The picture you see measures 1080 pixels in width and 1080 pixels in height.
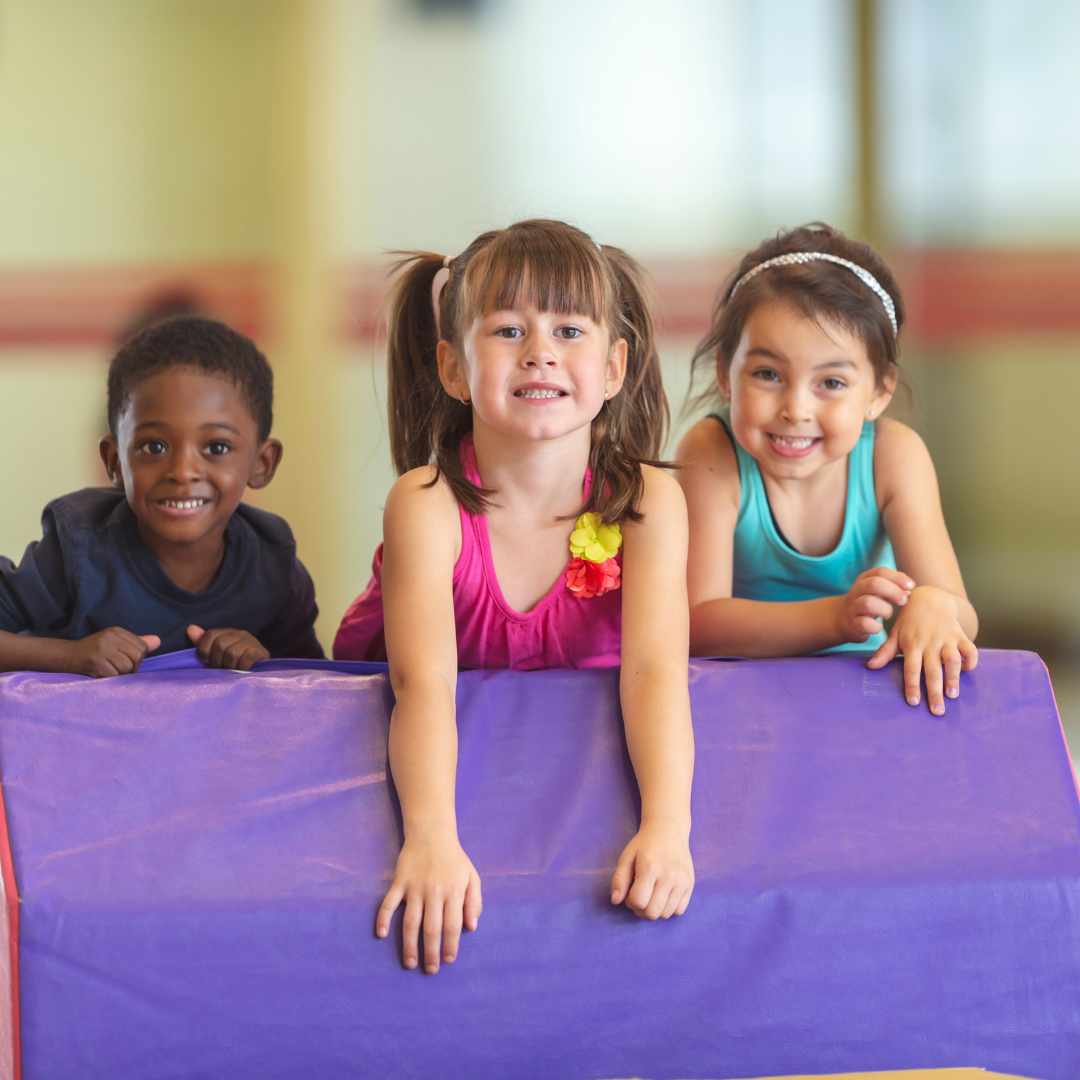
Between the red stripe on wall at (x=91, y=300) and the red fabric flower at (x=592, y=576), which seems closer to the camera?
the red fabric flower at (x=592, y=576)

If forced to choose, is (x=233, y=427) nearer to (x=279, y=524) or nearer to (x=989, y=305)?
(x=279, y=524)

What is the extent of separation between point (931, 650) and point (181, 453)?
93 centimetres

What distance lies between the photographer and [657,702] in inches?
41.4

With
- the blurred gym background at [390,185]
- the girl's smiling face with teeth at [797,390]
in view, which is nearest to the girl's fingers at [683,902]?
the girl's smiling face with teeth at [797,390]

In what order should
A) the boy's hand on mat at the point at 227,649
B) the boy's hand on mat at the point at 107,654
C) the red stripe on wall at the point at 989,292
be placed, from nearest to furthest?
the boy's hand on mat at the point at 107,654, the boy's hand on mat at the point at 227,649, the red stripe on wall at the point at 989,292

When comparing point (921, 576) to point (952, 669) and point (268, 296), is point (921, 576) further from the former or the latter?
point (268, 296)

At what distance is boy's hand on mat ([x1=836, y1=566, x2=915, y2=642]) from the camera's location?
1153mm

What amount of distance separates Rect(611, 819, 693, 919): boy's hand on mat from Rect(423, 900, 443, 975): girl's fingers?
15cm

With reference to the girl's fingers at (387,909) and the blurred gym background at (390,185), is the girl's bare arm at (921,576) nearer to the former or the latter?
the girl's fingers at (387,909)

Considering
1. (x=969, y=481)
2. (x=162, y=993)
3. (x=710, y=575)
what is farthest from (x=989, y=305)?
(x=162, y=993)

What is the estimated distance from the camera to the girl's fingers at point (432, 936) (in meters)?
0.92

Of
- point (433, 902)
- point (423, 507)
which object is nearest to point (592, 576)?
point (423, 507)

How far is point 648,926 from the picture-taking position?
3.10 feet

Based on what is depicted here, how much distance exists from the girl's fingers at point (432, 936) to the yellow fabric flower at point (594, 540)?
0.44m
